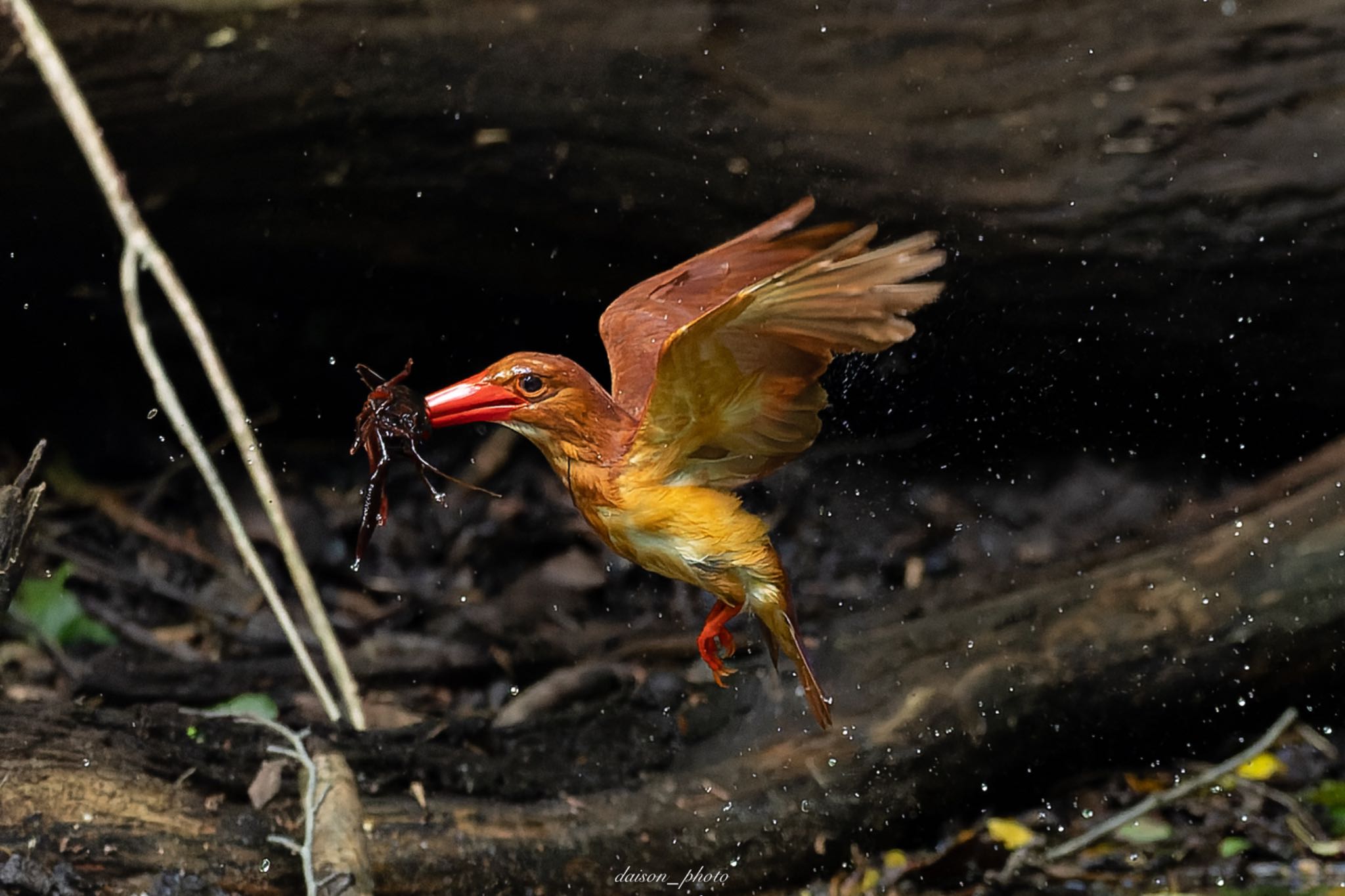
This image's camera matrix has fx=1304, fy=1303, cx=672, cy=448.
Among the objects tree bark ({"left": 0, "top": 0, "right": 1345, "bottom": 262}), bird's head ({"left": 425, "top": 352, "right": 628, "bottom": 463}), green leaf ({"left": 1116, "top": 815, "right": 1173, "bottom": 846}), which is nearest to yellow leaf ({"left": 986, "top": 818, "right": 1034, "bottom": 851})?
green leaf ({"left": 1116, "top": 815, "right": 1173, "bottom": 846})

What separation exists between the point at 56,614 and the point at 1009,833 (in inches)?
112

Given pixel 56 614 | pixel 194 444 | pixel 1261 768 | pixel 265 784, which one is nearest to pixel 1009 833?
pixel 1261 768

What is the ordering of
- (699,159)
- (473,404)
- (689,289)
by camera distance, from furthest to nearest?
1. (699,159)
2. (689,289)
3. (473,404)

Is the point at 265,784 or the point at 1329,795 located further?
the point at 1329,795

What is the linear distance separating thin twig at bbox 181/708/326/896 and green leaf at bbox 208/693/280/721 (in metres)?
0.20

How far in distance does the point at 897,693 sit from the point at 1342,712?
4.66 ft

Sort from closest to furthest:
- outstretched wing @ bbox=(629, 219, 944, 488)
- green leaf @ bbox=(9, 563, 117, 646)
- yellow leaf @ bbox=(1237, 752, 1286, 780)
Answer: outstretched wing @ bbox=(629, 219, 944, 488) → yellow leaf @ bbox=(1237, 752, 1286, 780) → green leaf @ bbox=(9, 563, 117, 646)

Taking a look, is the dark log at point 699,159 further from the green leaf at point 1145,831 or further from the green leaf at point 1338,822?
the green leaf at point 1338,822

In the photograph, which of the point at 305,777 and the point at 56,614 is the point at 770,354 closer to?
the point at 305,777

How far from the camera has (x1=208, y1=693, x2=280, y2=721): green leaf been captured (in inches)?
129

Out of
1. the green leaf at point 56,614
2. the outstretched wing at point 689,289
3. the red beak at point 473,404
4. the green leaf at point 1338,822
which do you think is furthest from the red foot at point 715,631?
the green leaf at point 56,614

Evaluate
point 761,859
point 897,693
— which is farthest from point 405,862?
point 897,693

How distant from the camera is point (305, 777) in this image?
9.23ft

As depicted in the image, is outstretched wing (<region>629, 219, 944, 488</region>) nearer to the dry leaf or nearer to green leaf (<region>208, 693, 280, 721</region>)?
the dry leaf
